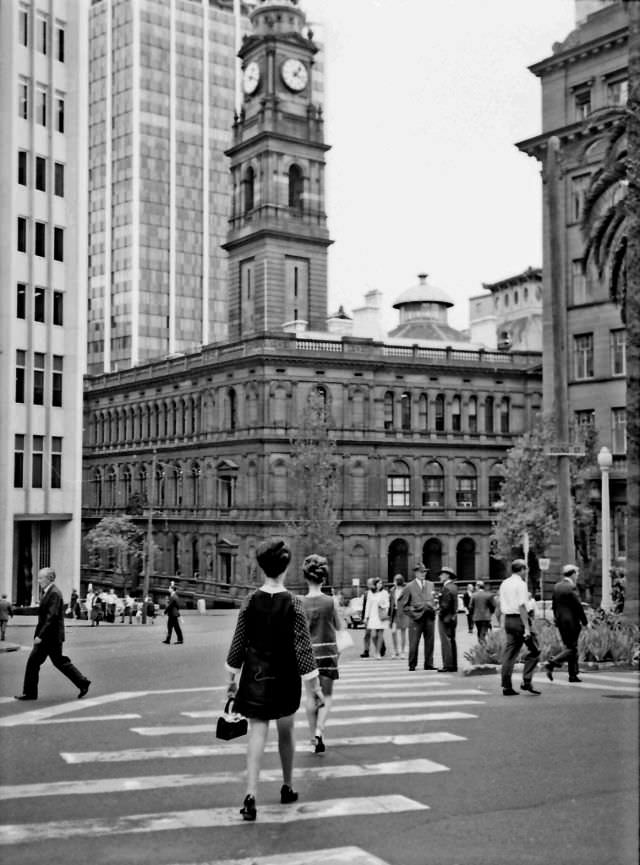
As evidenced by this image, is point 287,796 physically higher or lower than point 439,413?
lower

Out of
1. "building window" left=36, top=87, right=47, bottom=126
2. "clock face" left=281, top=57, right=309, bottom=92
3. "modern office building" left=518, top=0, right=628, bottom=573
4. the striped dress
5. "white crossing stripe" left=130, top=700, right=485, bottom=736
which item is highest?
"clock face" left=281, top=57, right=309, bottom=92

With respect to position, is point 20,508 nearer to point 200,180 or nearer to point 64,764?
point 64,764

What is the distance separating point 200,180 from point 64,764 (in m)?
129

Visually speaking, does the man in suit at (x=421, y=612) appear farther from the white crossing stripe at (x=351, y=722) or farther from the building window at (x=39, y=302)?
the building window at (x=39, y=302)

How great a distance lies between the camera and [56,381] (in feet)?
169

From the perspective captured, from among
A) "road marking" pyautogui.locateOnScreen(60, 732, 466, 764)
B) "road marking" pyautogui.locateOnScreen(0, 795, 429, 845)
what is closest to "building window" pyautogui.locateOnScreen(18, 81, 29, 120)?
"road marking" pyautogui.locateOnScreen(60, 732, 466, 764)

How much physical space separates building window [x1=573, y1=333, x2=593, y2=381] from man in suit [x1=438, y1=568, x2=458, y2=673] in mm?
20062

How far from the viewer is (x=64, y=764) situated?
9.79 meters

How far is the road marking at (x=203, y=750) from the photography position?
32.8ft

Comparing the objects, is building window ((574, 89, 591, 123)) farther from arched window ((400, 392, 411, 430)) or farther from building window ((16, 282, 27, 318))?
arched window ((400, 392, 411, 430))

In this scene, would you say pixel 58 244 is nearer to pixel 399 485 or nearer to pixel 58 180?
pixel 58 180

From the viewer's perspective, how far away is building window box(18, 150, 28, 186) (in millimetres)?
48719

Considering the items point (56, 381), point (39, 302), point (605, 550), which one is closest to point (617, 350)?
point (605, 550)

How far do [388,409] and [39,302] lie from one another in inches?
1236
